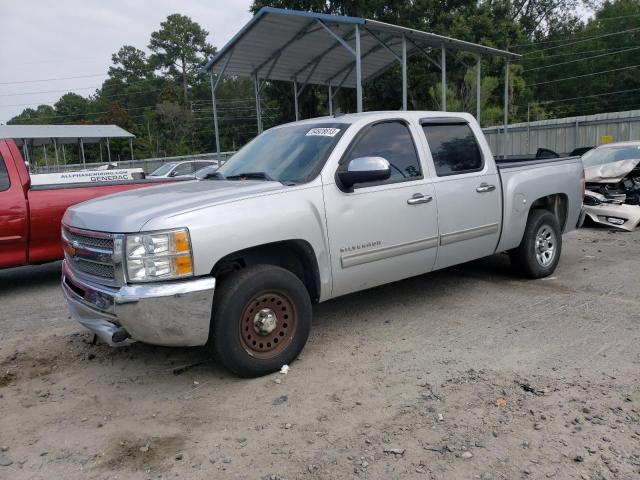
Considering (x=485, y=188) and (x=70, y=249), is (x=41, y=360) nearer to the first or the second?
(x=70, y=249)

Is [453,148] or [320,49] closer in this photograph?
[453,148]

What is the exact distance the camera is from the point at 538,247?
6.23 metres

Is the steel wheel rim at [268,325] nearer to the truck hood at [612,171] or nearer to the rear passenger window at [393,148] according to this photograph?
the rear passenger window at [393,148]

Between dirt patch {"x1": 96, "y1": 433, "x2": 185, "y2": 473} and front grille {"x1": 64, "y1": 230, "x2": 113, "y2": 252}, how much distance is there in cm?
123

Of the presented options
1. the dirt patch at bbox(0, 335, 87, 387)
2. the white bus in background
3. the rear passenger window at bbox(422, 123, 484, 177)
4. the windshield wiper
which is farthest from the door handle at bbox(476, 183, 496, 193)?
the white bus in background

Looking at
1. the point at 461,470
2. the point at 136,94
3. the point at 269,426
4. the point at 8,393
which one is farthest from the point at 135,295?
the point at 136,94

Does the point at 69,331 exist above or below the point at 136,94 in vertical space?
below

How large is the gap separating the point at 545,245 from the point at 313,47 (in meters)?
9.55

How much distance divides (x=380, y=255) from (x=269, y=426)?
180 cm

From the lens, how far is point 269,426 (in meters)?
3.26

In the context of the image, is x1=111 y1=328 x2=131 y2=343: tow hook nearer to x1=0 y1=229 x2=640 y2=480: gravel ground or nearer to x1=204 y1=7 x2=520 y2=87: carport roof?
x1=0 y1=229 x2=640 y2=480: gravel ground

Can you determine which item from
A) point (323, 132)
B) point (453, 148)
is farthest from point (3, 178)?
point (453, 148)

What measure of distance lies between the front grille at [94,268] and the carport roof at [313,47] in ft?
26.6

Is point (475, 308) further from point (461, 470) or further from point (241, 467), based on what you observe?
point (241, 467)
